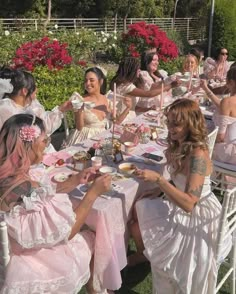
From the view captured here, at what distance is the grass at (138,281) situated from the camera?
9.63ft

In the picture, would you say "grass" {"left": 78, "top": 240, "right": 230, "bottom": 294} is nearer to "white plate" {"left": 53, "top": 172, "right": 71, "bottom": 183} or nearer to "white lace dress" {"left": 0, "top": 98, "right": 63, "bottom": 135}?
"white plate" {"left": 53, "top": 172, "right": 71, "bottom": 183}

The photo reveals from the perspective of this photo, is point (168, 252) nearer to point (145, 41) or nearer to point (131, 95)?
point (131, 95)

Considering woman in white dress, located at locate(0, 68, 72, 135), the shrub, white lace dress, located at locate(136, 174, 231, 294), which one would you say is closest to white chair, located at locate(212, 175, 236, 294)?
white lace dress, located at locate(136, 174, 231, 294)

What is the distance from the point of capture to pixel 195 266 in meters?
2.34

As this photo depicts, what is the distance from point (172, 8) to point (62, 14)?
902 centimetres

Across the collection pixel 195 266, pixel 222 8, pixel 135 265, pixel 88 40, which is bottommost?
pixel 135 265

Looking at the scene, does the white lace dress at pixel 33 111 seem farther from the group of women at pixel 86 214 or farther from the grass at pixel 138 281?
the grass at pixel 138 281

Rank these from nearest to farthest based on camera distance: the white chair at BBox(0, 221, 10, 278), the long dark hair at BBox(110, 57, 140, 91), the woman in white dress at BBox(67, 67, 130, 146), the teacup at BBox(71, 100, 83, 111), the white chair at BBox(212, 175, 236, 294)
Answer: the white chair at BBox(0, 221, 10, 278) < the white chair at BBox(212, 175, 236, 294) < the teacup at BBox(71, 100, 83, 111) < the woman in white dress at BBox(67, 67, 130, 146) < the long dark hair at BBox(110, 57, 140, 91)

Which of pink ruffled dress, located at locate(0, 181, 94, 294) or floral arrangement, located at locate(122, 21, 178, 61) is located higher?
floral arrangement, located at locate(122, 21, 178, 61)

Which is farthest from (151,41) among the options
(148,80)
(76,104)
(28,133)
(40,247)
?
(40,247)

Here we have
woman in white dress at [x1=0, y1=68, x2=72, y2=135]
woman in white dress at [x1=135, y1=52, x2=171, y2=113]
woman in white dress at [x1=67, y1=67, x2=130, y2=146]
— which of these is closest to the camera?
woman in white dress at [x1=0, y1=68, x2=72, y2=135]

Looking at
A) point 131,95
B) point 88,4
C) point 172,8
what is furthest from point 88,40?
point 172,8

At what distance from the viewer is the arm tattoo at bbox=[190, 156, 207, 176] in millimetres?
2373

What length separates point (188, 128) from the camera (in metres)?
2.53
